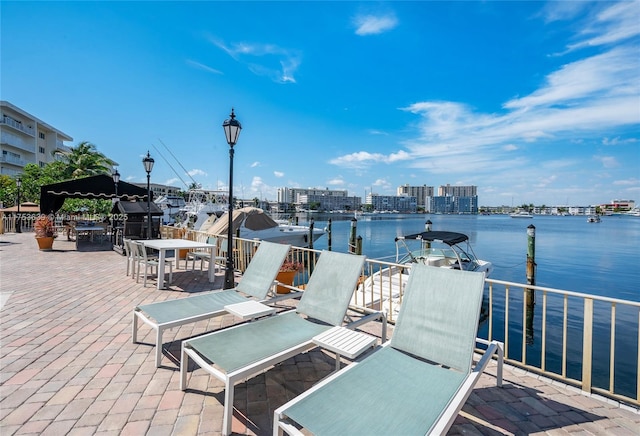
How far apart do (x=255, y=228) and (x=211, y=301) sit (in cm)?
1133

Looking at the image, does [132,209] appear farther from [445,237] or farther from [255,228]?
[445,237]

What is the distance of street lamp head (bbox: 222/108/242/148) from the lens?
548cm

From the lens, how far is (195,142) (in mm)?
15977

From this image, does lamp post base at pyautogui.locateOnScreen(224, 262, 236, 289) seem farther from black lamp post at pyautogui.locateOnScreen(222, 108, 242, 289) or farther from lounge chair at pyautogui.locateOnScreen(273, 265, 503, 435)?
lounge chair at pyautogui.locateOnScreen(273, 265, 503, 435)

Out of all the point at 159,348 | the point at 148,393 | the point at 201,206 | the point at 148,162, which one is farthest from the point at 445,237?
the point at 201,206

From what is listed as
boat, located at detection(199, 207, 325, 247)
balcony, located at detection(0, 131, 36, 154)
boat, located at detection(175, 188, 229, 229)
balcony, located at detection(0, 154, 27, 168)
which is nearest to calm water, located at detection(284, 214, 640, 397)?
boat, located at detection(199, 207, 325, 247)

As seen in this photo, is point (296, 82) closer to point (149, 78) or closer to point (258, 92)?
point (258, 92)

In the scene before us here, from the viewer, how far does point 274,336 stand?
2.69 meters

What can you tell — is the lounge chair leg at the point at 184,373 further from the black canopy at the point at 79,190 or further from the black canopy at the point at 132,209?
the black canopy at the point at 79,190

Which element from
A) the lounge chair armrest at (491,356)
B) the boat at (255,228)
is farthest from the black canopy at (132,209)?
the lounge chair armrest at (491,356)

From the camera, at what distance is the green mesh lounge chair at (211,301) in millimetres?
3000

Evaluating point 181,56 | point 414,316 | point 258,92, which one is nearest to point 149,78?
point 181,56

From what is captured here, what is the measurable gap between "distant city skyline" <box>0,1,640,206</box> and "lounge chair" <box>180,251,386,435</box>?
356 cm

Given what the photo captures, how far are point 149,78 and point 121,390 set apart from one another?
11.7 meters
